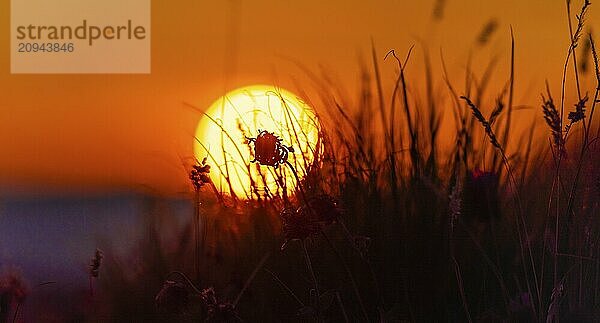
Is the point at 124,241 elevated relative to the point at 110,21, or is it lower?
lower

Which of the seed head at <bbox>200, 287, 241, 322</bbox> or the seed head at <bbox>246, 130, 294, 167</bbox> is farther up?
the seed head at <bbox>246, 130, 294, 167</bbox>

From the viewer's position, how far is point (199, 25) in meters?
2.07

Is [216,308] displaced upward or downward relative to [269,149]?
downward

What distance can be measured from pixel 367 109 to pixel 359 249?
0.42 m

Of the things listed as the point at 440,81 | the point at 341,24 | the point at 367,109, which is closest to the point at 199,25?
the point at 341,24

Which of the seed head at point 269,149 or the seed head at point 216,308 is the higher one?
the seed head at point 269,149

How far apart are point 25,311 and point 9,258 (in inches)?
7.1

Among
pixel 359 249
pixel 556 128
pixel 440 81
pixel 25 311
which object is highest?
pixel 440 81

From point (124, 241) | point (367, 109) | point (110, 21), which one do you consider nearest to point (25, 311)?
point (124, 241)

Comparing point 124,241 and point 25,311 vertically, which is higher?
point 124,241

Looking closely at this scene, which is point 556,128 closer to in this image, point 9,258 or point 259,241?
point 259,241

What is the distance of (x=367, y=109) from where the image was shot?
2.07m

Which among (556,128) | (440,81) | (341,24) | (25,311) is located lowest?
(25,311)

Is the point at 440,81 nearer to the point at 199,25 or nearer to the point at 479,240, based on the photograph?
the point at 479,240
